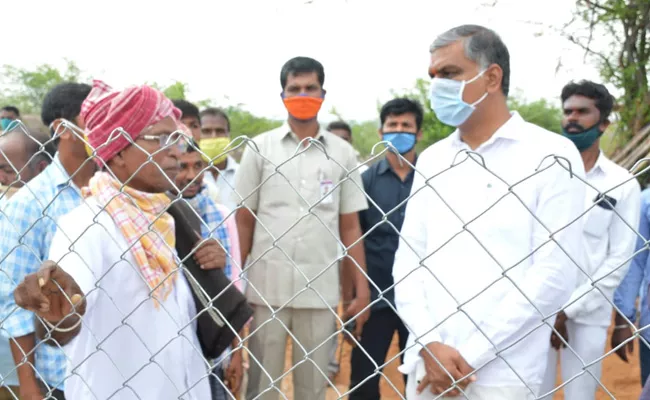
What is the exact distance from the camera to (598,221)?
3.12m

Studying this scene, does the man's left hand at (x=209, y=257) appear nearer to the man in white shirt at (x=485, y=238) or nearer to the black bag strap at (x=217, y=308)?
the black bag strap at (x=217, y=308)

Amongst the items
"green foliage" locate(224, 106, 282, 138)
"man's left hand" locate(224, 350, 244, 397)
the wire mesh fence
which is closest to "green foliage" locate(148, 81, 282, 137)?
"green foliage" locate(224, 106, 282, 138)

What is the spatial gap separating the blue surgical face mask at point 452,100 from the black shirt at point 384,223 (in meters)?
1.52

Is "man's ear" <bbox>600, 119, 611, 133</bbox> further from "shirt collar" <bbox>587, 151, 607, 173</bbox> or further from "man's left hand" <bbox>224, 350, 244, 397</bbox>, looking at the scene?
"man's left hand" <bbox>224, 350, 244, 397</bbox>

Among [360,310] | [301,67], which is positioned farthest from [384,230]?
[301,67]

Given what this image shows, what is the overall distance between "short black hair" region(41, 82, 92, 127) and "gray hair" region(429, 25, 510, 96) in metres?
1.73

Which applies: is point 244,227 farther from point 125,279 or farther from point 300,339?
point 125,279

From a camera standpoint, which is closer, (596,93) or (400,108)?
(596,93)

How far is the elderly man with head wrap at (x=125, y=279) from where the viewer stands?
191cm

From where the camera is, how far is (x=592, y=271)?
306cm

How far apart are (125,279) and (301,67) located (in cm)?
215

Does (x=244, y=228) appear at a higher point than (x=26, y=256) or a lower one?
lower

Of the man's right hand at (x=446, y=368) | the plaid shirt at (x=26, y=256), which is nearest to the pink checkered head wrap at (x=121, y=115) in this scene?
the plaid shirt at (x=26, y=256)

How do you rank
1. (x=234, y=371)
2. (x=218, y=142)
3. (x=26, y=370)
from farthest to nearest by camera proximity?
(x=218, y=142) < (x=234, y=371) < (x=26, y=370)
